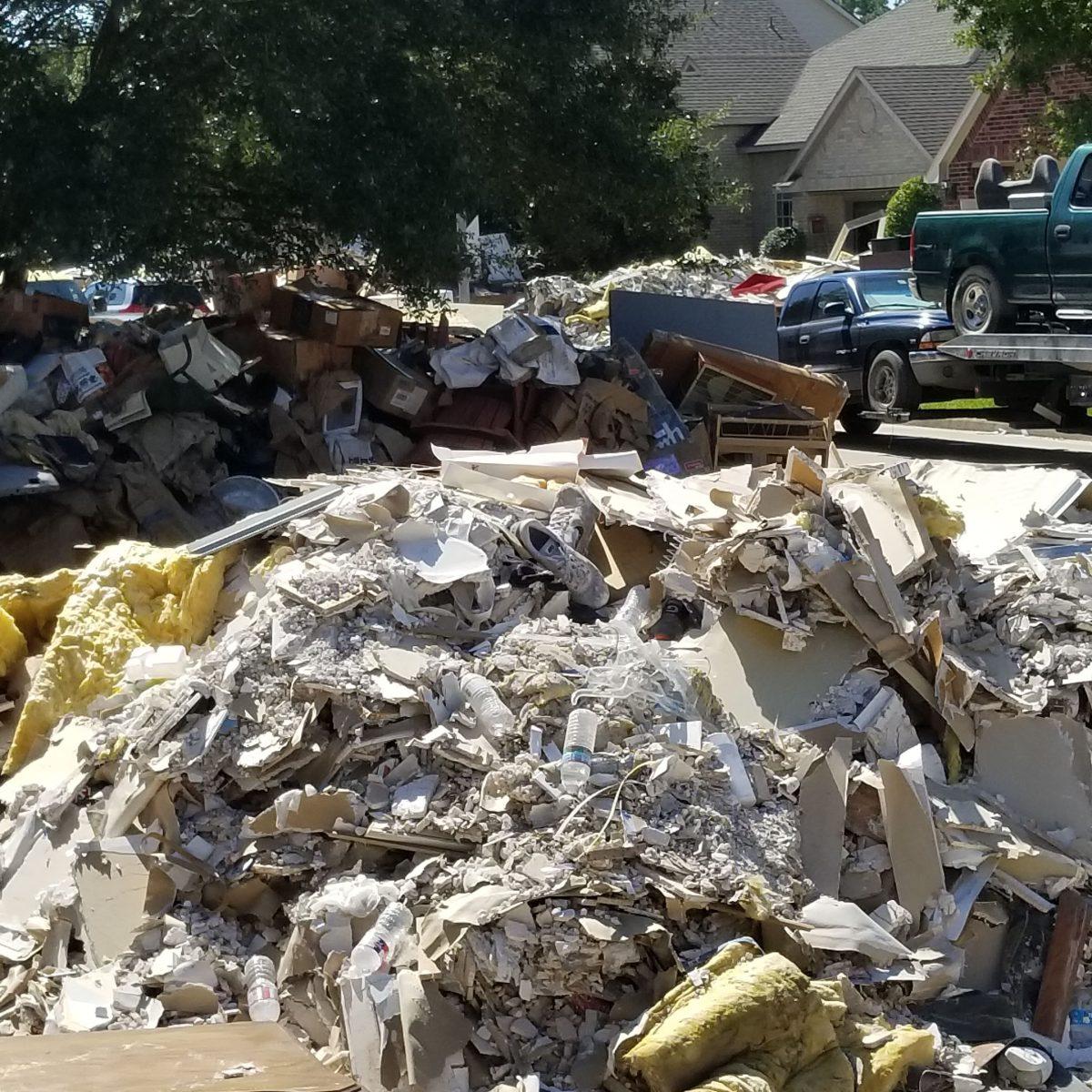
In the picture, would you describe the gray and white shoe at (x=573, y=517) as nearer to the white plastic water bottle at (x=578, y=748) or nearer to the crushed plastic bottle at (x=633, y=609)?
the crushed plastic bottle at (x=633, y=609)

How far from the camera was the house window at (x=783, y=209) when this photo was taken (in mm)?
39969

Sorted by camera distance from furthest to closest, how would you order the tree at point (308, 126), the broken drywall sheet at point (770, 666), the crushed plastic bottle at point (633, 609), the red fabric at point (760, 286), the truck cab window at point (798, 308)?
the red fabric at point (760, 286), the truck cab window at point (798, 308), the tree at point (308, 126), the crushed plastic bottle at point (633, 609), the broken drywall sheet at point (770, 666)

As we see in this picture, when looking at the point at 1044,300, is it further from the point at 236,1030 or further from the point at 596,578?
the point at 236,1030

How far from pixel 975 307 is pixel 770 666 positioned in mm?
8384

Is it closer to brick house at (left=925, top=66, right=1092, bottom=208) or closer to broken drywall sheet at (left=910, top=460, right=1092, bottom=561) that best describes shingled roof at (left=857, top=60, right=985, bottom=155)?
brick house at (left=925, top=66, right=1092, bottom=208)

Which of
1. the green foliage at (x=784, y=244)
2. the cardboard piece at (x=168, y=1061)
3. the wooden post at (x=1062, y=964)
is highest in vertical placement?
the green foliage at (x=784, y=244)

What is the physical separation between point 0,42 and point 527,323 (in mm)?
4681

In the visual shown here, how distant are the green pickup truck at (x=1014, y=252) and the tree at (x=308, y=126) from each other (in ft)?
9.04

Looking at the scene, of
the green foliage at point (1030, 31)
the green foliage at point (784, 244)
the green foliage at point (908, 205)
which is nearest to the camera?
the green foliage at point (1030, 31)

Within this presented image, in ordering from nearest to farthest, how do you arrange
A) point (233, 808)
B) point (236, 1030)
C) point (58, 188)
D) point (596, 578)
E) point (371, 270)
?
point (236, 1030)
point (233, 808)
point (596, 578)
point (58, 188)
point (371, 270)

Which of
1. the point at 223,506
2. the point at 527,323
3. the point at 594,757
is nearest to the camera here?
the point at 594,757

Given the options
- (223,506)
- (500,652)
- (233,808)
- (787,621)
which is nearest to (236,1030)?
(233,808)

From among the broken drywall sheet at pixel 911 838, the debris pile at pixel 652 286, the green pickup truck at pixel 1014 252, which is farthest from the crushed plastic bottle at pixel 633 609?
the debris pile at pixel 652 286

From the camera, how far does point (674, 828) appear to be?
465 centimetres
